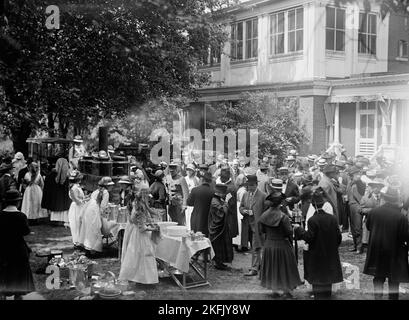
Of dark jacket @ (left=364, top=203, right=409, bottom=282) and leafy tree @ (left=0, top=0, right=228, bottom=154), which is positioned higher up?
leafy tree @ (left=0, top=0, right=228, bottom=154)

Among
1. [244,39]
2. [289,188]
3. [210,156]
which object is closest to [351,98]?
[244,39]

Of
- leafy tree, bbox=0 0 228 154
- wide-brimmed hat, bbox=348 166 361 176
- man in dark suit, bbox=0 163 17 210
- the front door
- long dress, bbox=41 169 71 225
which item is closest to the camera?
leafy tree, bbox=0 0 228 154

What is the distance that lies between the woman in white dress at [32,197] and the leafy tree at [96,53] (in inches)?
38.5

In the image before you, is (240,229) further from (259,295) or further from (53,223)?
(53,223)

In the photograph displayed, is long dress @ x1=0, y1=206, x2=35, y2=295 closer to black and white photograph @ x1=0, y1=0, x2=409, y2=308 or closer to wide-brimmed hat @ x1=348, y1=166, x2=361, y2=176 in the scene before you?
black and white photograph @ x1=0, y1=0, x2=409, y2=308

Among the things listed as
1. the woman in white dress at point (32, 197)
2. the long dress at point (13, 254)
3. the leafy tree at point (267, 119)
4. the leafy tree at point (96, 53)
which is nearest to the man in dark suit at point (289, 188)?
the leafy tree at point (267, 119)

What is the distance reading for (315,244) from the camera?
5910 mm

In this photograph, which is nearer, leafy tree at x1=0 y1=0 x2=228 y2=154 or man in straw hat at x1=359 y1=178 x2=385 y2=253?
man in straw hat at x1=359 y1=178 x2=385 y2=253

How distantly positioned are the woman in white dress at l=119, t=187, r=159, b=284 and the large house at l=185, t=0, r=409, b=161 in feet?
20.2

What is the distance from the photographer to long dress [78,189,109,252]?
8.88 m

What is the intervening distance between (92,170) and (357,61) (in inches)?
333

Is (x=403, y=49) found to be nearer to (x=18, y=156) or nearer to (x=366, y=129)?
(x=366, y=129)

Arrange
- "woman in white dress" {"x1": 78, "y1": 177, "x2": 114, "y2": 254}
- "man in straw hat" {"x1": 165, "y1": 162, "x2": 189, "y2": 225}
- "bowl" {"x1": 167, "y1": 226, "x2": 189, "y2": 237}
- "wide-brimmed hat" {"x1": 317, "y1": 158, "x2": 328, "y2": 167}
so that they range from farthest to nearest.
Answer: "wide-brimmed hat" {"x1": 317, "y1": 158, "x2": 328, "y2": 167} < "man in straw hat" {"x1": 165, "y1": 162, "x2": 189, "y2": 225} < "woman in white dress" {"x1": 78, "y1": 177, "x2": 114, "y2": 254} < "bowl" {"x1": 167, "y1": 226, "x2": 189, "y2": 237}

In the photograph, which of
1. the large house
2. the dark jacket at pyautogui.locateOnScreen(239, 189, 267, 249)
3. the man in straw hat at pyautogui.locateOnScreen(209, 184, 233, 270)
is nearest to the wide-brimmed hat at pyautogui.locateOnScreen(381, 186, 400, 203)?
the dark jacket at pyautogui.locateOnScreen(239, 189, 267, 249)
